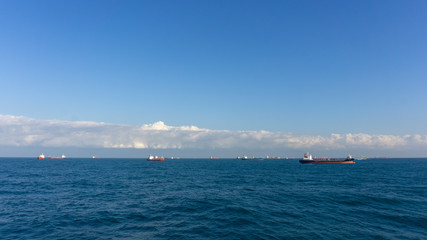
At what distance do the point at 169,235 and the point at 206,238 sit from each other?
4108mm

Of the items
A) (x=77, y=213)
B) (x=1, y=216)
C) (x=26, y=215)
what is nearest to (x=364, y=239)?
(x=77, y=213)

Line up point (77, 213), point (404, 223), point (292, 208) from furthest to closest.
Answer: point (292, 208) < point (77, 213) < point (404, 223)

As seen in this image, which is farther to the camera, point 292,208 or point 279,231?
point 292,208

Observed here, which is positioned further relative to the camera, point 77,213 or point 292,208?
point 292,208

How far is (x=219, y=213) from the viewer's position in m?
31.5

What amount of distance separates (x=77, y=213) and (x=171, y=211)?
13426 mm

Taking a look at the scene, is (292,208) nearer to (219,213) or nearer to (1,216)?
(219,213)

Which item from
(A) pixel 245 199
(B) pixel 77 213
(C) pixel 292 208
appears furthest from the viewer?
(A) pixel 245 199

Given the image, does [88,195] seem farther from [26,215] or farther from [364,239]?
[364,239]


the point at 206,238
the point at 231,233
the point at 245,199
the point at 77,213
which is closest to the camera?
the point at 206,238

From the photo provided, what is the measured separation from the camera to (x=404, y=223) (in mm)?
27875

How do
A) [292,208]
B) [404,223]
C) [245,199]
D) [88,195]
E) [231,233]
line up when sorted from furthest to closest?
[88,195], [245,199], [292,208], [404,223], [231,233]

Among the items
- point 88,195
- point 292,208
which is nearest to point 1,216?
point 88,195

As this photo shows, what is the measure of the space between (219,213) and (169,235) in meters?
10.4
